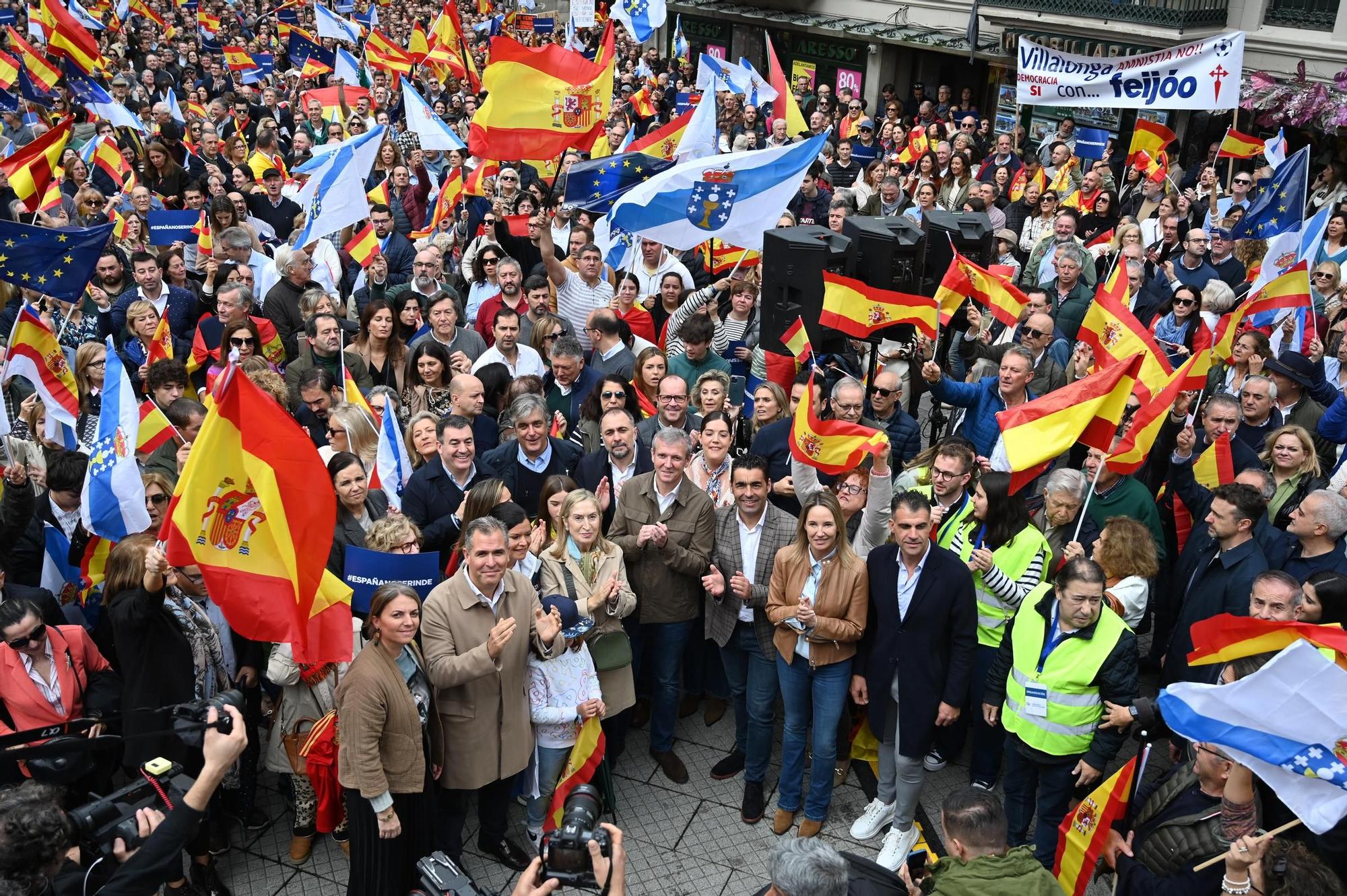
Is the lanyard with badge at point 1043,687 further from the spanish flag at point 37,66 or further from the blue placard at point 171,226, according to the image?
the spanish flag at point 37,66

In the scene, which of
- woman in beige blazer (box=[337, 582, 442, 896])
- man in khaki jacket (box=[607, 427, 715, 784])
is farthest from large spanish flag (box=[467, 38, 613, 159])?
woman in beige blazer (box=[337, 582, 442, 896])

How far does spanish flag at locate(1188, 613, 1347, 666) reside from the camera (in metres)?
4.36

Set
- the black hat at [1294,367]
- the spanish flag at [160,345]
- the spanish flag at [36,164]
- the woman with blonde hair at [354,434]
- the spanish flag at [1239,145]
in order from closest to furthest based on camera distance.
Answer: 1. the woman with blonde hair at [354,434]
2. the black hat at [1294,367]
3. the spanish flag at [160,345]
4. the spanish flag at [36,164]
5. the spanish flag at [1239,145]

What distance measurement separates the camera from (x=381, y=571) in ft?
17.5

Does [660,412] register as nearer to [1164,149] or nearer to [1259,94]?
[1164,149]

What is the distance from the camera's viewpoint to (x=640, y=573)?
6.18 m

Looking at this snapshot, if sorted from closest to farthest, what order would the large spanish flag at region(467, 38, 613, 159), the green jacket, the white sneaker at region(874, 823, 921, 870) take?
the green jacket → the white sneaker at region(874, 823, 921, 870) → the large spanish flag at region(467, 38, 613, 159)

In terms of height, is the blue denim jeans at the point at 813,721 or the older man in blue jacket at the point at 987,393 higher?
the older man in blue jacket at the point at 987,393

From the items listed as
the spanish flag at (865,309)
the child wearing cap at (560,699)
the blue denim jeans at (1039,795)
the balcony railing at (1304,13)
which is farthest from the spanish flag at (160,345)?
the balcony railing at (1304,13)

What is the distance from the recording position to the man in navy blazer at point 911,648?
5480 millimetres

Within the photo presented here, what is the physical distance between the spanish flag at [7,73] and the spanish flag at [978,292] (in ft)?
42.5

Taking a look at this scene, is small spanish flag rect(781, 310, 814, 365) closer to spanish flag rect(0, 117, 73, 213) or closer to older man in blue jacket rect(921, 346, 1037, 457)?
older man in blue jacket rect(921, 346, 1037, 457)

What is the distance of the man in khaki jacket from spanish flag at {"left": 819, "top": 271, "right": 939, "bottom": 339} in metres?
1.54

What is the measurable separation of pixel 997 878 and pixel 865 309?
4.07 m
